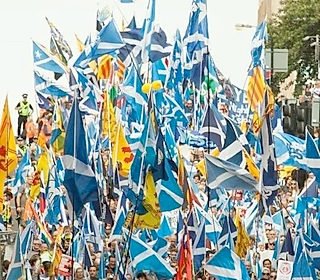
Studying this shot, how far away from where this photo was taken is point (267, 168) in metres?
13.9

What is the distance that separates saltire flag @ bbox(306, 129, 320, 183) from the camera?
48.2ft

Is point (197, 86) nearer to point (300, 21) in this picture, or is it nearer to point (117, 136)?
point (117, 136)

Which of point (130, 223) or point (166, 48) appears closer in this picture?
point (130, 223)

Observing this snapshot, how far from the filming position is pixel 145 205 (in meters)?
13.5

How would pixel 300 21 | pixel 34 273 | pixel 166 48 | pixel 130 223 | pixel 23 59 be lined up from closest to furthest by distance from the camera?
pixel 130 223, pixel 34 273, pixel 166 48, pixel 23 59, pixel 300 21

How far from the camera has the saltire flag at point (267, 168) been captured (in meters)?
13.8

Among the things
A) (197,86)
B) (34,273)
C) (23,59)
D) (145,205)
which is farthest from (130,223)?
(23,59)

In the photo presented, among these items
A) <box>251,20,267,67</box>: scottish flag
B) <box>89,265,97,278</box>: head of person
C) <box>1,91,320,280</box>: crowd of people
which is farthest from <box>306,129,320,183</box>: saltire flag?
<box>251,20,267,67</box>: scottish flag

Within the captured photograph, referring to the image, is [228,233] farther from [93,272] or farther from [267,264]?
[93,272]

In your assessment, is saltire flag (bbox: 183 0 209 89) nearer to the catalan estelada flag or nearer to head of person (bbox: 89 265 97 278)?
the catalan estelada flag

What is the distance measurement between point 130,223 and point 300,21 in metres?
28.3

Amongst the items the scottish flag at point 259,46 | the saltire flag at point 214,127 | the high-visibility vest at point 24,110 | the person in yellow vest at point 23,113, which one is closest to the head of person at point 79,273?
the saltire flag at point 214,127

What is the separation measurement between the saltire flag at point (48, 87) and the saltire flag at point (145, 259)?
6.25m

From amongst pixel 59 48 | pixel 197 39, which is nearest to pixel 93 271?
pixel 197 39
